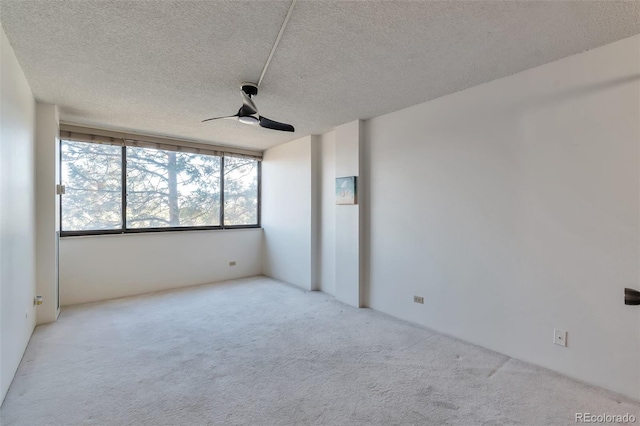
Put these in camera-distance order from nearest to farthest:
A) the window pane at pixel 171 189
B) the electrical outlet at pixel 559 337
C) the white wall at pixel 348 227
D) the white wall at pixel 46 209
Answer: the electrical outlet at pixel 559 337 → the white wall at pixel 46 209 → the white wall at pixel 348 227 → the window pane at pixel 171 189

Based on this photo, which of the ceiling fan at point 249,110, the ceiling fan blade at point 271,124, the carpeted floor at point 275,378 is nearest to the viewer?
the carpeted floor at point 275,378

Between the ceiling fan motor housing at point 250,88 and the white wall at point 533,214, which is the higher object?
the ceiling fan motor housing at point 250,88

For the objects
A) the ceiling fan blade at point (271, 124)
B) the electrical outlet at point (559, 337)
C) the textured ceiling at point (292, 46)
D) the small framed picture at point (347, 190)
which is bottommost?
the electrical outlet at point (559, 337)

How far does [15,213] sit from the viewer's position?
2.38 metres

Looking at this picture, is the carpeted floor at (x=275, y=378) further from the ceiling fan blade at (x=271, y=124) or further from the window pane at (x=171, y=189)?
the ceiling fan blade at (x=271, y=124)

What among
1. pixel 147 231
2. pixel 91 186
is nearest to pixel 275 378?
pixel 147 231

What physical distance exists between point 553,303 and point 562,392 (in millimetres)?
633

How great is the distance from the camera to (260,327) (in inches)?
130

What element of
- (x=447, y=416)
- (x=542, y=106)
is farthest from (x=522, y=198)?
(x=447, y=416)

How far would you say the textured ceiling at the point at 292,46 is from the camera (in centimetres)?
177

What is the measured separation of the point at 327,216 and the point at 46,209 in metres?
3.45

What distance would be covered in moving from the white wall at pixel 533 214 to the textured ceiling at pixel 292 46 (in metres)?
0.28

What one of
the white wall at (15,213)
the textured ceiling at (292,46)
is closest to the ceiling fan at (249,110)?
the textured ceiling at (292,46)

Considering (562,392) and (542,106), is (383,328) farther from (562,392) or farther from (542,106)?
(542,106)
